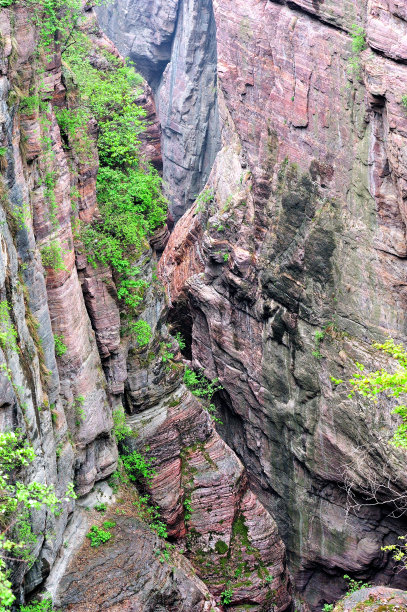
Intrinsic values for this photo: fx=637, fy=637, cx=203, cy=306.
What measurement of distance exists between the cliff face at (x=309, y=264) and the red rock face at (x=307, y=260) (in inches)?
2.1

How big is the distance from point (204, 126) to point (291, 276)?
66.3 feet

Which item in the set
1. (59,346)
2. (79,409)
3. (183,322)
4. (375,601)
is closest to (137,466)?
(79,409)

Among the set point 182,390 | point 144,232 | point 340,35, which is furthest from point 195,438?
point 340,35

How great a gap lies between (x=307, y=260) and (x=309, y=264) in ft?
0.54

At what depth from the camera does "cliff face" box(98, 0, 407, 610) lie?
19625 mm

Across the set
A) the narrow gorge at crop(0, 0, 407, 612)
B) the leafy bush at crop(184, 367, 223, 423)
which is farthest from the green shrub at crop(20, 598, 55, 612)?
the leafy bush at crop(184, 367, 223, 423)

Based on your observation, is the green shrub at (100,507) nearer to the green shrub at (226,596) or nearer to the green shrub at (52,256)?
the green shrub at (226,596)

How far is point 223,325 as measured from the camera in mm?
26641

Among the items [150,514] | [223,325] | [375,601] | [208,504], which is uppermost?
[223,325]

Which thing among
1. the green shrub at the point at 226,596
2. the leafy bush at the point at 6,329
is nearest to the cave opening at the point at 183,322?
the green shrub at the point at 226,596

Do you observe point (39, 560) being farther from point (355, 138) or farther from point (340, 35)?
point (340, 35)

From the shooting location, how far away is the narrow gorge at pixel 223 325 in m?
14.9

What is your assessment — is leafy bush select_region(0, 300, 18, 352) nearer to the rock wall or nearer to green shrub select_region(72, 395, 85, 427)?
green shrub select_region(72, 395, 85, 427)

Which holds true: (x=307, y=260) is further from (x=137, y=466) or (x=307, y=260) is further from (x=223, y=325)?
(x=137, y=466)
